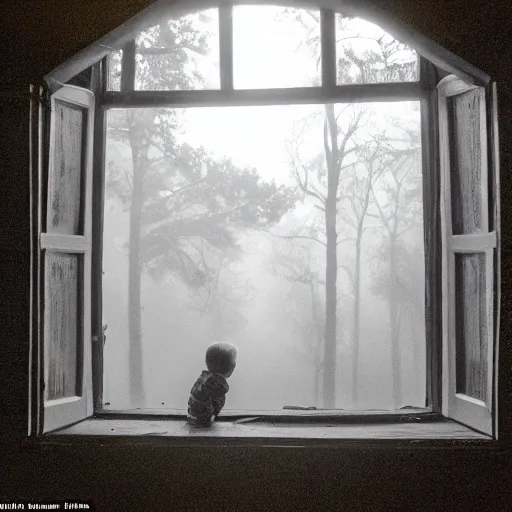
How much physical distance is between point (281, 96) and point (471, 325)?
1280 mm

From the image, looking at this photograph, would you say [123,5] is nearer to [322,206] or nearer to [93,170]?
[93,170]

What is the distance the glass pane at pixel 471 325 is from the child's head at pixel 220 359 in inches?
37.8

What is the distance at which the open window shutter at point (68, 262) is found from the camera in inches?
81.4

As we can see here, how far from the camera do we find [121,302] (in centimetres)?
1179

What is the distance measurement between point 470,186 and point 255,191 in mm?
10072

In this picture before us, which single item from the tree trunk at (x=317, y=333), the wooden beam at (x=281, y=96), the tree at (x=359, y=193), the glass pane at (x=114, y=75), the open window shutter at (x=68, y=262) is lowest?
the tree trunk at (x=317, y=333)

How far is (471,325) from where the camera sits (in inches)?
84.0

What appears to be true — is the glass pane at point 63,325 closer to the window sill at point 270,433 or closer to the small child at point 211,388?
the window sill at point 270,433

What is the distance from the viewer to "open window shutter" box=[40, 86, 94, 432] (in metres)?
2.07

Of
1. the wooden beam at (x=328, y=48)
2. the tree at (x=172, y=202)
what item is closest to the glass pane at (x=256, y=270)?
the tree at (x=172, y=202)

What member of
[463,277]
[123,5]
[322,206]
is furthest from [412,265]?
[123,5]

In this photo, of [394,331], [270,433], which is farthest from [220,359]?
[394,331]

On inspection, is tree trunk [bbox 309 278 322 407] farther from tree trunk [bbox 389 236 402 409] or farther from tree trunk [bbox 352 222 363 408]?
tree trunk [bbox 389 236 402 409]

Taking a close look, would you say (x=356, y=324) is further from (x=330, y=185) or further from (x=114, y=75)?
(x=114, y=75)
